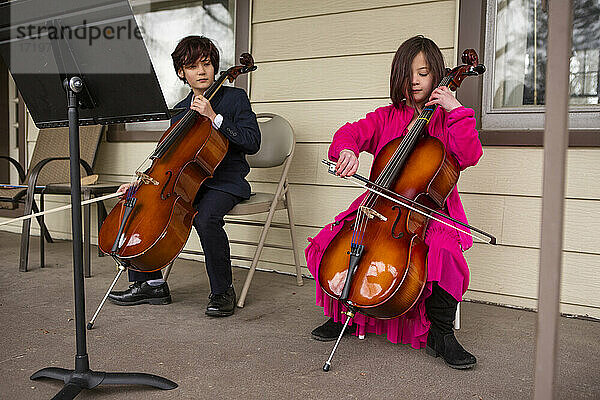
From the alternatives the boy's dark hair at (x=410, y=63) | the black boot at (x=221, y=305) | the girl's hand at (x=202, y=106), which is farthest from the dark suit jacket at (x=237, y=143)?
the boy's dark hair at (x=410, y=63)

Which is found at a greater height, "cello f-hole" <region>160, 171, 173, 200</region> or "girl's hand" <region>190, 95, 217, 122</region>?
"girl's hand" <region>190, 95, 217, 122</region>

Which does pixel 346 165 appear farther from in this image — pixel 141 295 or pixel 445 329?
pixel 141 295

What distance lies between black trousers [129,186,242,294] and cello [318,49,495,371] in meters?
0.69

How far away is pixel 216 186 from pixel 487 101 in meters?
1.25

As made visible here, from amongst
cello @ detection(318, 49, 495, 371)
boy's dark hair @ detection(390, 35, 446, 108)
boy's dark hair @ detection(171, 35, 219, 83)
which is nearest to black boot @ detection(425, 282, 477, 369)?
cello @ detection(318, 49, 495, 371)

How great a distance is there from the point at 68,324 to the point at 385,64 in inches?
70.3

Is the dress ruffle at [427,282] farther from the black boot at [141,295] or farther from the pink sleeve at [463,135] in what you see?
the black boot at [141,295]

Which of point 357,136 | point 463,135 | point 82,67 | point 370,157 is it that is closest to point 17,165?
point 370,157

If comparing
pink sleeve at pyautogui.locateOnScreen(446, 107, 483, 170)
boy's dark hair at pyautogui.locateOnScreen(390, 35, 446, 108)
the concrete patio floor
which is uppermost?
boy's dark hair at pyautogui.locateOnScreen(390, 35, 446, 108)

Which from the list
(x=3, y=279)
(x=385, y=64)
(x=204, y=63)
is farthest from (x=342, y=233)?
(x=3, y=279)

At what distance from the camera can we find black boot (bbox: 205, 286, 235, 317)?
7.11 ft

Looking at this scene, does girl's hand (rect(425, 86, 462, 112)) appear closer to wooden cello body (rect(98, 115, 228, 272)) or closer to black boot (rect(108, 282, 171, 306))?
wooden cello body (rect(98, 115, 228, 272))

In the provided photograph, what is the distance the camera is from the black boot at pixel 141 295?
2301 mm

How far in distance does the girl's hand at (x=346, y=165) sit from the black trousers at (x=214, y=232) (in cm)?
68
